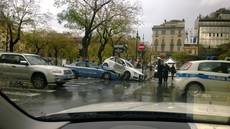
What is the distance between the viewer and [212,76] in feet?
65.6

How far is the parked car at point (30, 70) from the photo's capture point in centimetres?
2167

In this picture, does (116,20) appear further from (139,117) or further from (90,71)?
(139,117)

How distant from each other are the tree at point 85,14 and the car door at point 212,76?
24.4 m

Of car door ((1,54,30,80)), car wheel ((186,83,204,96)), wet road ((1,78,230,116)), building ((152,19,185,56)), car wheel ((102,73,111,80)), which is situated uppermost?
building ((152,19,185,56))

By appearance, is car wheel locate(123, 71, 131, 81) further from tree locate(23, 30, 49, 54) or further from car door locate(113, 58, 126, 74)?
tree locate(23, 30, 49, 54)

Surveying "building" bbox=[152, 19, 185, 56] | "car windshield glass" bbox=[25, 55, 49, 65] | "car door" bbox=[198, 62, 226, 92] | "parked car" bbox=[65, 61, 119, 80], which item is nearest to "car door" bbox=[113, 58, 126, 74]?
"parked car" bbox=[65, 61, 119, 80]

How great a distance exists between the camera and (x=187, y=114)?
2.86m

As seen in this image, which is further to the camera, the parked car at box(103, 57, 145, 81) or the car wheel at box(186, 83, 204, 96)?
the parked car at box(103, 57, 145, 81)

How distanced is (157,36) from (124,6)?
16.3 m

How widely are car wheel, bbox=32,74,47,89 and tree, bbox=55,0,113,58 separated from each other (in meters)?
22.0

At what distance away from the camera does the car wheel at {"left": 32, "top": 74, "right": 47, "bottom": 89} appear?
70.7ft

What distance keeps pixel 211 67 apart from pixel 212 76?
359 mm

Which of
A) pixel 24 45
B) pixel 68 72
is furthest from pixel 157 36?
pixel 24 45

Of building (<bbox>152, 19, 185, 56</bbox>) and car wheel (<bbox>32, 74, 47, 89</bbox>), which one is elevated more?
building (<bbox>152, 19, 185, 56</bbox>)
